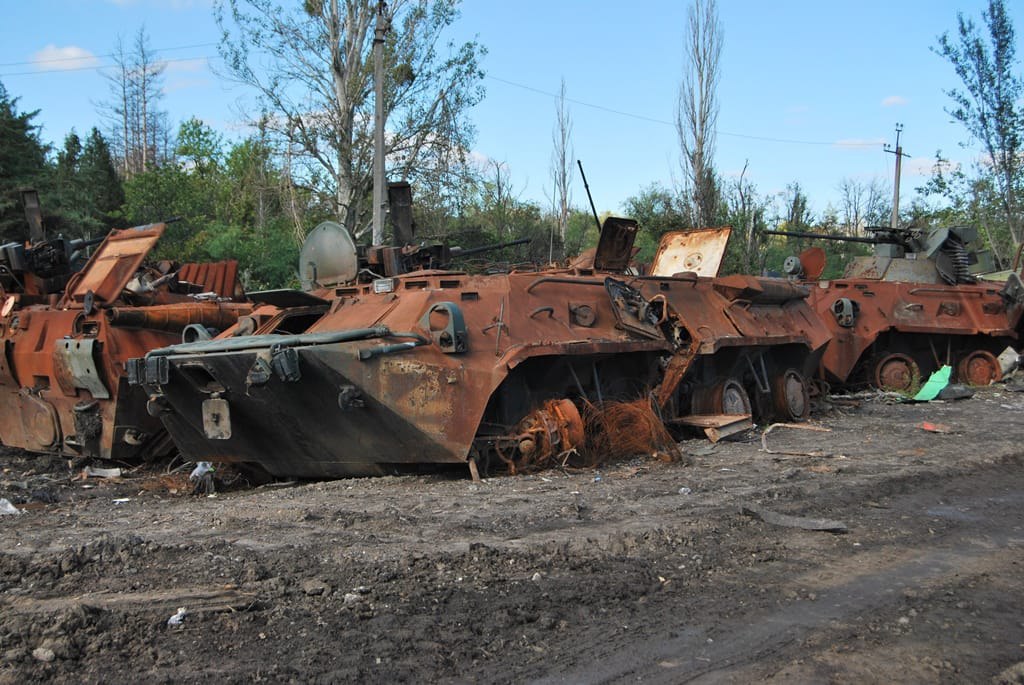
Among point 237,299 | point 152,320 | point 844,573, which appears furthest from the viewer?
point 237,299

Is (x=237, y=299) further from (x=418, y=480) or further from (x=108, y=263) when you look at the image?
(x=418, y=480)

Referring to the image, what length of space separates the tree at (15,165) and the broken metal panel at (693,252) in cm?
1633

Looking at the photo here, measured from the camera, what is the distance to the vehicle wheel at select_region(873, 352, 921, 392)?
16.4m

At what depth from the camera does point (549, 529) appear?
588cm

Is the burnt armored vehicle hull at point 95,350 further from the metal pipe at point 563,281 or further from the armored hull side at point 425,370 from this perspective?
the metal pipe at point 563,281

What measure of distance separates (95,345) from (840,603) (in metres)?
7.49

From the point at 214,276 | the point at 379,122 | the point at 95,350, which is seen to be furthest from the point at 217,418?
the point at 379,122

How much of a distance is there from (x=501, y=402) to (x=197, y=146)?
36.2 meters

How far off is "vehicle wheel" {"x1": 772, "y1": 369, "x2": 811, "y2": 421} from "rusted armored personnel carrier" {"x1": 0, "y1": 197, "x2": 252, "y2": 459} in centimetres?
599

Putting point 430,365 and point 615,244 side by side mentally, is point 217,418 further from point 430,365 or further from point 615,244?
point 615,244

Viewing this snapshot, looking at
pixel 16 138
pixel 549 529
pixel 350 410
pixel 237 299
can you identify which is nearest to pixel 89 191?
pixel 16 138

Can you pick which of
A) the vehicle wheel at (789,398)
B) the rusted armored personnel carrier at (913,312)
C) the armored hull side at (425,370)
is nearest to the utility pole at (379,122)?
the armored hull side at (425,370)

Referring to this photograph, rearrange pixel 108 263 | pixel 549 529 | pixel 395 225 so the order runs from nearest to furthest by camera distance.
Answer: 1. pixel 549 529
2. pixel 108 263
3. pixel 395 225

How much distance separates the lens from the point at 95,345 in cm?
952
